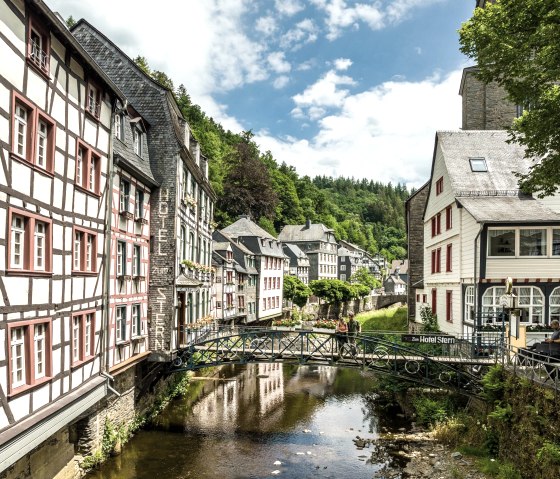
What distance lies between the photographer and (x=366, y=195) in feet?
632

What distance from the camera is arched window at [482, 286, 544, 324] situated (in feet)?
65.7

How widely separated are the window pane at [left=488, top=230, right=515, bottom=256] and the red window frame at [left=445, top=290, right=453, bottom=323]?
14.9ft

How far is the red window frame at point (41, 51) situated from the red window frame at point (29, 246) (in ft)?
10.3

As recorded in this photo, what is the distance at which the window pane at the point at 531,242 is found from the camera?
20062mm

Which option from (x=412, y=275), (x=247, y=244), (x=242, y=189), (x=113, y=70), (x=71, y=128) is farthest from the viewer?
(x=242, y=189)

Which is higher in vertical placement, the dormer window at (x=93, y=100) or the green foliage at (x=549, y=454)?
the dormer window at (x=93, y=100)

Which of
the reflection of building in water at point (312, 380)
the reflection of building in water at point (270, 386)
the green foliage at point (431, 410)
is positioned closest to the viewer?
the green foliage at point (431, 410)

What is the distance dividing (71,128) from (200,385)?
1892cm

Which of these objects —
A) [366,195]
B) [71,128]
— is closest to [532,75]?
[71,128]

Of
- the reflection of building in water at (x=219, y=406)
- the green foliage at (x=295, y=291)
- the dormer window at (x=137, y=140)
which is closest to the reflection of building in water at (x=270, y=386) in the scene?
the reflection of building in water at (x=219, y=406)

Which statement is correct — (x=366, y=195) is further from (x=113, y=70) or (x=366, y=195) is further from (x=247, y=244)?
(x=113, y=70)

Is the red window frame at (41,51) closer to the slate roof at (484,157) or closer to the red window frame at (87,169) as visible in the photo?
the red window frame at (87,169)

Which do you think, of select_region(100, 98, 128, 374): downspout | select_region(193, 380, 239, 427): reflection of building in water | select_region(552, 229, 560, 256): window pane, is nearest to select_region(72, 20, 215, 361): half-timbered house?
select_region(193, 380, 239, 427): reflection of building in water

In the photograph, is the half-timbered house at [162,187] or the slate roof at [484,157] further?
the slate roof at [484,157]
